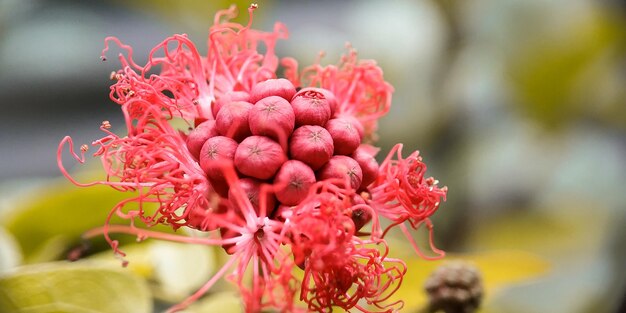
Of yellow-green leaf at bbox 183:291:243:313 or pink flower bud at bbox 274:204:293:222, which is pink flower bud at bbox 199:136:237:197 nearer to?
pink flower bud at bbox 274:204:293:222

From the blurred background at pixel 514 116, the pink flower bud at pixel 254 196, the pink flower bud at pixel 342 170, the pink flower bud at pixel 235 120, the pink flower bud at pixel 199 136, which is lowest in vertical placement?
the pink flower bud at pixel 254 196

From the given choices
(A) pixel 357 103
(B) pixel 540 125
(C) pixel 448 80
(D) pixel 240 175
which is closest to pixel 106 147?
(D) pixel 240 175

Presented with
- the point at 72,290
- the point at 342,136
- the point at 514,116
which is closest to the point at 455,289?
the point at 342,136

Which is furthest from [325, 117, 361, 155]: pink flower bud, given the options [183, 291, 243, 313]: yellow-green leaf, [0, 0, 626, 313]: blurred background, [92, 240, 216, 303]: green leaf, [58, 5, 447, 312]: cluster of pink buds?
[0, 0, 626, 313]: blurred background

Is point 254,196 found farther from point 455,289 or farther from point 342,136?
point 455,289

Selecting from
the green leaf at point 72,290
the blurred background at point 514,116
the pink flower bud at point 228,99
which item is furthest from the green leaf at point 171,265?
the blurred background at point 514,116

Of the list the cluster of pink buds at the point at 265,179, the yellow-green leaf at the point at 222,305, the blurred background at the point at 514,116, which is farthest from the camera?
the blurred background at the point at 514,116

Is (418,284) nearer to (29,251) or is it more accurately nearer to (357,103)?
(357,103)

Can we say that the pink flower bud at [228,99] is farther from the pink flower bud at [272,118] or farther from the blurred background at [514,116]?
the blurred background at [514,116]
